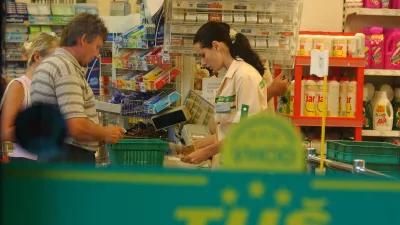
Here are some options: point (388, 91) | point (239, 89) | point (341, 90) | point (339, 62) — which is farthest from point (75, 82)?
point (388, 91)

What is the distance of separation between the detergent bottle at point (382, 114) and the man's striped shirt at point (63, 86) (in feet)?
13.2

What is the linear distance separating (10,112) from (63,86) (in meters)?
0.34

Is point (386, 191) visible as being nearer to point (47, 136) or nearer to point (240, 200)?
point (240, 200)

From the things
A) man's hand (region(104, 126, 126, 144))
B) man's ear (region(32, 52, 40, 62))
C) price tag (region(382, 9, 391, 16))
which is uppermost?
price tag (region(382, 9, 391, 16))

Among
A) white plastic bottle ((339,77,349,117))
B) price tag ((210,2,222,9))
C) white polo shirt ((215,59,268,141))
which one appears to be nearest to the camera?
white polo shirt ((215,59,268,141))

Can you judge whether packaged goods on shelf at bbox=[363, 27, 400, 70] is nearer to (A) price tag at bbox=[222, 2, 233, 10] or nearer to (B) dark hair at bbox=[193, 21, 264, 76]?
(A) price tag at bbox=[222, 2, 233, 10]

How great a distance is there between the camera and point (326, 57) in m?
1.03

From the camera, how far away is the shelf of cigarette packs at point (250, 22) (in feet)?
12.1

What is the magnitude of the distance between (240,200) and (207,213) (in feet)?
0.15

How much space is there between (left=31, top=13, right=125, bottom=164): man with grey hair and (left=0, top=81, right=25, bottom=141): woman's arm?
0.25 ft

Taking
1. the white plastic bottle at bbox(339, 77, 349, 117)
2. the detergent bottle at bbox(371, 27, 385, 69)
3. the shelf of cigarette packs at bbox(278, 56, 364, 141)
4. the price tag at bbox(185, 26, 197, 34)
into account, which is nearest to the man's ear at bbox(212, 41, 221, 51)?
the shelf of cigarette packs at bbox(278, 56, 364, 141)

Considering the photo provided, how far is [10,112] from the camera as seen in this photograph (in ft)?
2.86

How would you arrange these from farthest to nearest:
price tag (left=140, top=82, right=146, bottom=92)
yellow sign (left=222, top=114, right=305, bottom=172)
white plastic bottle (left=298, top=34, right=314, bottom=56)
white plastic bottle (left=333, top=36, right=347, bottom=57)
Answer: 1. white plastic bottle (left=298, top=34, right=314, bottom=56)
2. white plastic bottle (left=333, top=36, right=347, bottom=57)
3. price tag (left=140, top=82, right=146, bottom=92)
4. yellow sign (left=222, top=114, right=305, bottom=172)

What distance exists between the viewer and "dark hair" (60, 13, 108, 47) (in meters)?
1.25
